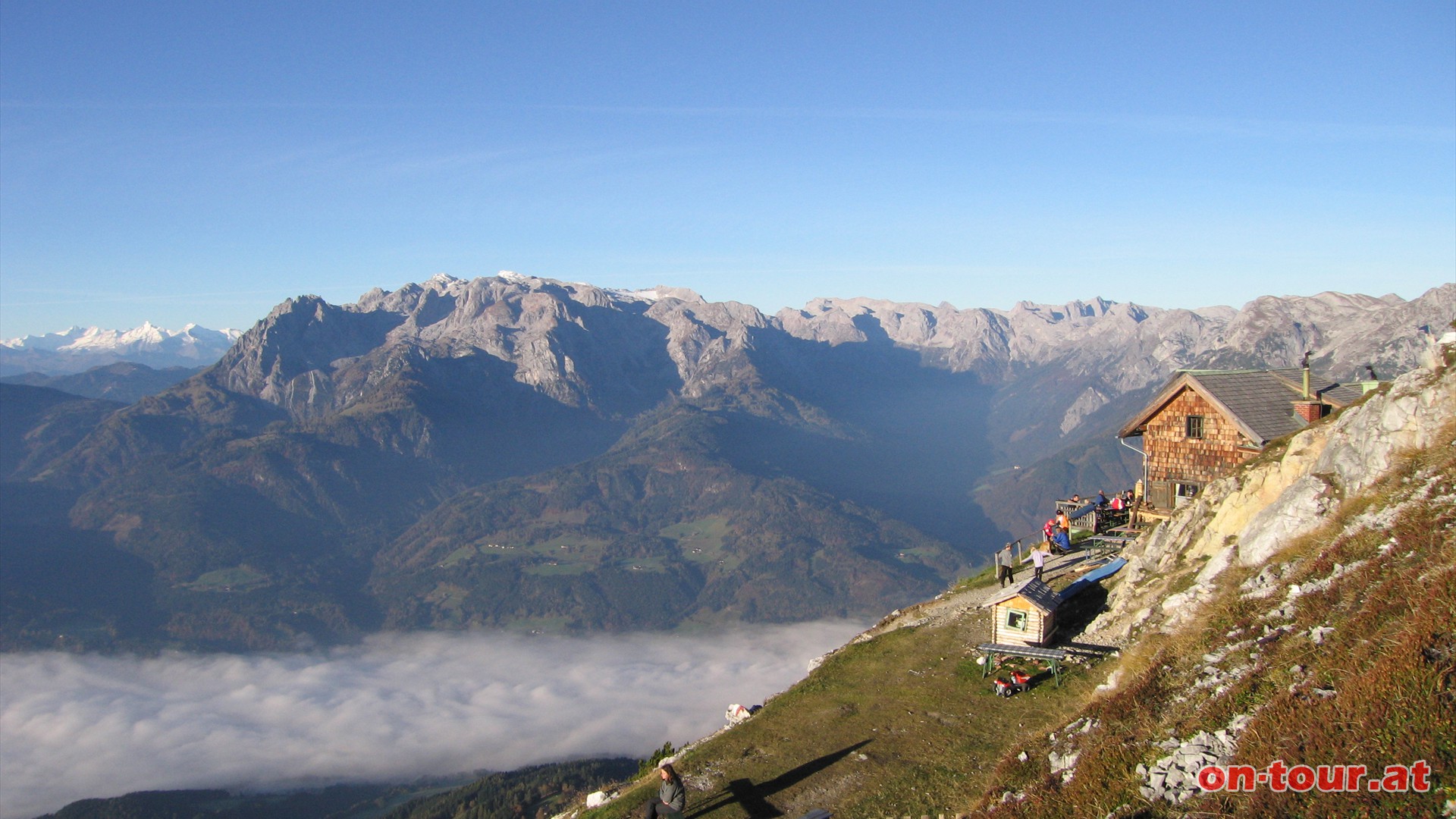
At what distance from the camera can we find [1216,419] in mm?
43656

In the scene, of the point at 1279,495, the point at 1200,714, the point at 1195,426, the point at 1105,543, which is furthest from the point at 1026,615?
the point at 1195,426

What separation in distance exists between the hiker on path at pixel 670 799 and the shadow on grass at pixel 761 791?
1.37 meters

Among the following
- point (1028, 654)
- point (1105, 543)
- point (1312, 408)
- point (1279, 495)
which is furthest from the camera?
point (1105, 543)

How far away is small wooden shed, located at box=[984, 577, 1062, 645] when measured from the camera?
30.0 m

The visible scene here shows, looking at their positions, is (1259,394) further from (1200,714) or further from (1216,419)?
(1200,714)

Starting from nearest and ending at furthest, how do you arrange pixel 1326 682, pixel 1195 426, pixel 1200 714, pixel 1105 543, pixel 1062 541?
pixel 1326 682, pixel 1200 714, pixel 1062 541, pixel 1195 426, pixel 1105 543

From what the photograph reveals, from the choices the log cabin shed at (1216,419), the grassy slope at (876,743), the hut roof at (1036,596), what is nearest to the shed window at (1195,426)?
the log cabin shed at (1216,419)

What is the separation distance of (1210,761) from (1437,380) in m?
16.8

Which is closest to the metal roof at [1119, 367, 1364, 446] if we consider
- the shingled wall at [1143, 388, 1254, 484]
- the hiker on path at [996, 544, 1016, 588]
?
the shingled wall at [1143, 388, 1254, 484]

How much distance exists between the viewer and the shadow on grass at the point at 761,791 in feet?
69.9

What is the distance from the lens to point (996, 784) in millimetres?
16938

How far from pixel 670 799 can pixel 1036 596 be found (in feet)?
55.4

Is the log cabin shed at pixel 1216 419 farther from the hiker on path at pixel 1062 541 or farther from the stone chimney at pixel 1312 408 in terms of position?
the hiker on path at pixel 1062 541

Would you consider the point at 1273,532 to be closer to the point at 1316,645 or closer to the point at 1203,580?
the point at 1203,580
